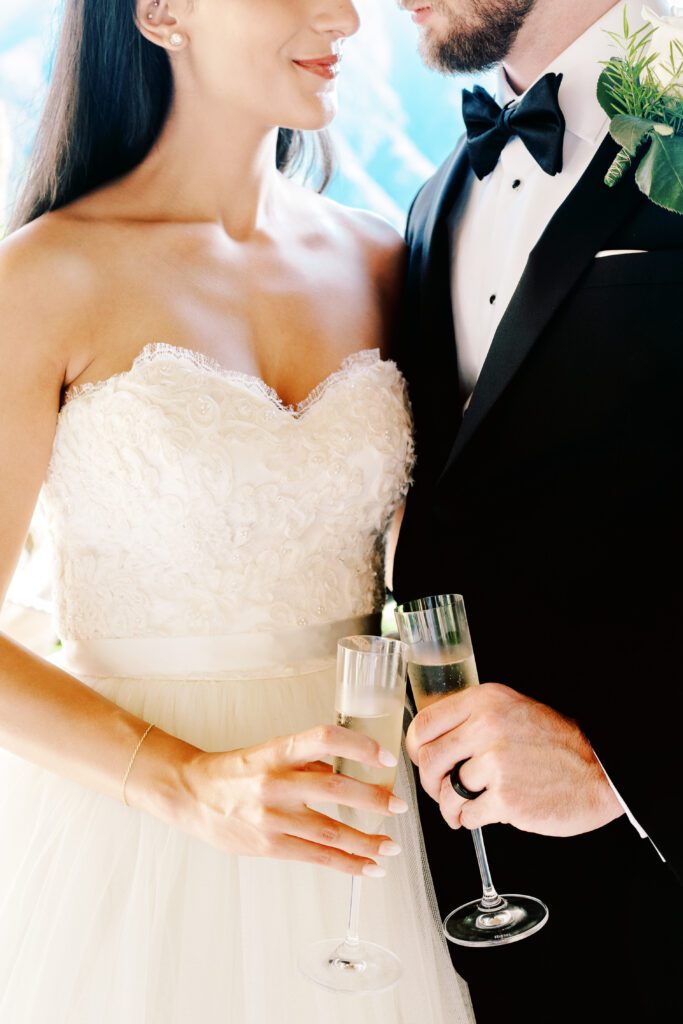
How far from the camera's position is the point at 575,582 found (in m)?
1.86

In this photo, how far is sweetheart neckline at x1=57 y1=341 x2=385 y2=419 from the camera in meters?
1.94

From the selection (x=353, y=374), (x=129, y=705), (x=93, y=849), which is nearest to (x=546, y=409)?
(x=353, y=374)

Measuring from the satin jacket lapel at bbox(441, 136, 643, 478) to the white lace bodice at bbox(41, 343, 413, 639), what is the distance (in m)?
0.33

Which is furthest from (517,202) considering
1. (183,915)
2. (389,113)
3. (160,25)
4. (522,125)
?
(389,113)

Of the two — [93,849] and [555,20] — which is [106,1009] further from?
[555,20]

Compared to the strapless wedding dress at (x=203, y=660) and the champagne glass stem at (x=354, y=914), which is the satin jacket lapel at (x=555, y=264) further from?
the champagne glass stem at (x=354, y=914)

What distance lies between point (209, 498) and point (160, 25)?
1003 mm

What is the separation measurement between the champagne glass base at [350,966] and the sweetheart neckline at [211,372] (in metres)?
0.96

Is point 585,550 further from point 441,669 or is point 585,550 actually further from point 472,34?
point 472,34

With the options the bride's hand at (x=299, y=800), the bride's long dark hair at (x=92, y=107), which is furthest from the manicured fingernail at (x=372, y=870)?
the bride's long dark hair at (x=92, y=107)

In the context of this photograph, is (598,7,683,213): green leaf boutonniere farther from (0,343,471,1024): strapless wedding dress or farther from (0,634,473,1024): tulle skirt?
(0,634,473,1024): tulle skirt

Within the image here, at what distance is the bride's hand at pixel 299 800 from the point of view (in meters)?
1.50

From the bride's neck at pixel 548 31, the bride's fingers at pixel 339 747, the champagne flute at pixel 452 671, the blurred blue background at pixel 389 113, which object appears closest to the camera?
the bride's fingers at pixel 339 747

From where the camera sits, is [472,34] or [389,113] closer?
[472,34]
